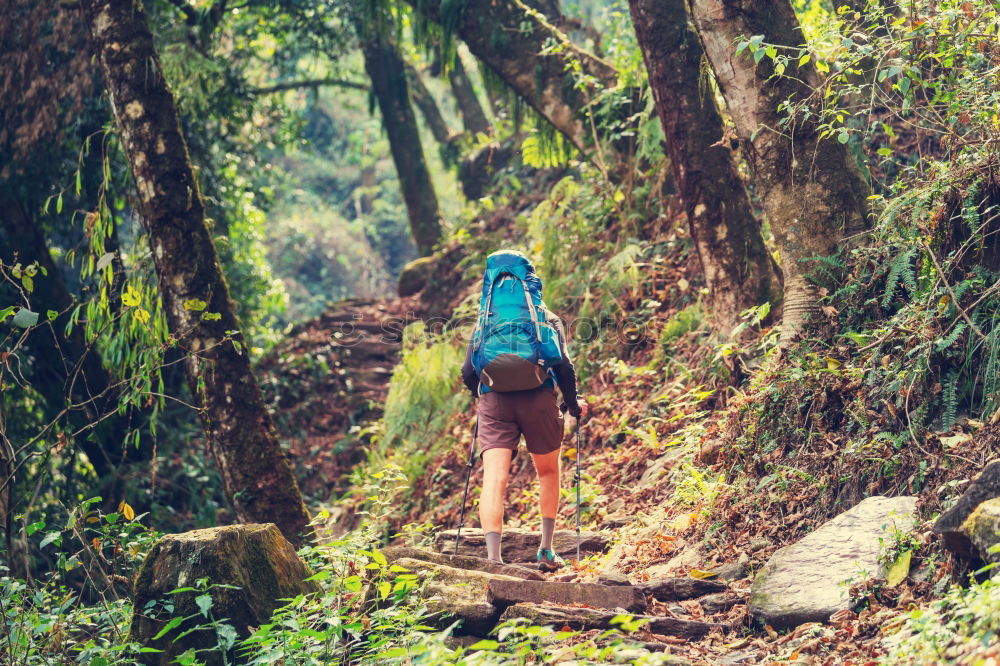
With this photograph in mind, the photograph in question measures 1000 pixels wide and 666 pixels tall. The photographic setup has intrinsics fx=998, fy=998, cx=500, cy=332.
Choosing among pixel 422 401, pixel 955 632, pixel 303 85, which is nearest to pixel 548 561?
pixel 955 632

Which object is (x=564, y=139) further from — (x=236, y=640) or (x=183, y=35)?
(x=236, y=640)

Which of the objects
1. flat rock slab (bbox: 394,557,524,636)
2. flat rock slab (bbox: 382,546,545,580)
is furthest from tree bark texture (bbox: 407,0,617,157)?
flat rock slab (bbox: 394,557,524,636)

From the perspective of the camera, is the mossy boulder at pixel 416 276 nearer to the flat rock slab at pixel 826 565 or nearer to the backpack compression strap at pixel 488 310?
the backpack compression strap at pixel 488 310

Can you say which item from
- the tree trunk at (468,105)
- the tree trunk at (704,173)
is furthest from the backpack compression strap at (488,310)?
the tree trunk at (468,105)

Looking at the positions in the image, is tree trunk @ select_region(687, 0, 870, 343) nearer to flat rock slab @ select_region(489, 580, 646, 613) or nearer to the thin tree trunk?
flat rock slab @ select_region(489, 580, 646, 613)

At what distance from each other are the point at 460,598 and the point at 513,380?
5.53ft

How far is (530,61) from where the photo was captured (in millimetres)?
11797

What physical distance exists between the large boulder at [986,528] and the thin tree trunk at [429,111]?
18137mm

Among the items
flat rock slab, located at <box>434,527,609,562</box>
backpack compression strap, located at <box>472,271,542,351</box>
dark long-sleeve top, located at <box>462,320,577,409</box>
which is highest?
backpack compression strap, located at <box>472,271,542,351</box>

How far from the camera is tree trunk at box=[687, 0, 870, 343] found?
24.2ft

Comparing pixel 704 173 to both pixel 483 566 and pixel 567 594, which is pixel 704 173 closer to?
pixel 483 566

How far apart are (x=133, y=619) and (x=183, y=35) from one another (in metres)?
11.7

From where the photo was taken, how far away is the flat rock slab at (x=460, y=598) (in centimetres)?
503

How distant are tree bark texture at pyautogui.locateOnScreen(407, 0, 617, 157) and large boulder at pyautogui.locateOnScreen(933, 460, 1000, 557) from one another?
326 inches
